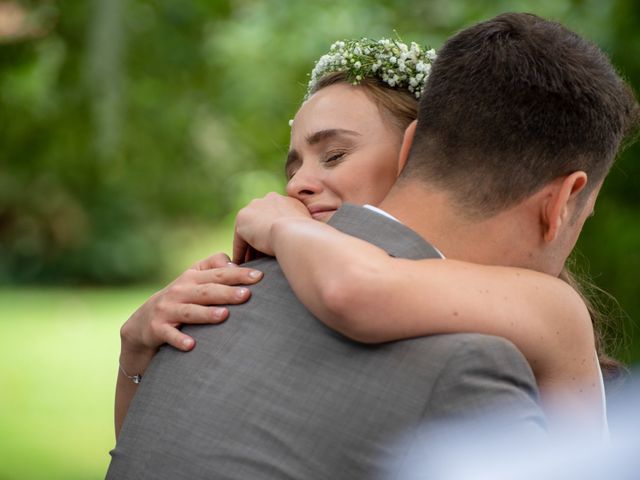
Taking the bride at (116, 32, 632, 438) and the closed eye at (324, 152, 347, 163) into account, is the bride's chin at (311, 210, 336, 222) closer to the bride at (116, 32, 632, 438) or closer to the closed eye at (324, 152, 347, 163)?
the bride at (116, 32, 632, 438)

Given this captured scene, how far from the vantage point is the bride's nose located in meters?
3.10

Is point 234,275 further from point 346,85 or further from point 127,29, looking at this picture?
point 127,29

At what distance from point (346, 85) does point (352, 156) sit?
29 centimetres

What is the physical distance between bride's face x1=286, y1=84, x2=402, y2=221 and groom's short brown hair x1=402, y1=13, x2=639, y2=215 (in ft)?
2.07

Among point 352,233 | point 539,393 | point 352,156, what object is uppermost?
point 352,156

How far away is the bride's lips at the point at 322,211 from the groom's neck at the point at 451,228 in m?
0.68

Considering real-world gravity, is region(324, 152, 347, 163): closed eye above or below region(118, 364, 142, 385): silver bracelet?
above

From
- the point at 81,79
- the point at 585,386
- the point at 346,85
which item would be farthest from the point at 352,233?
the point at 81,79

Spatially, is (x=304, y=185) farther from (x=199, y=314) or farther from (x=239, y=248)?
(x=199, y=314)

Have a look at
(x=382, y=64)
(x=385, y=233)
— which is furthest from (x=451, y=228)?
(x=382, y=64)

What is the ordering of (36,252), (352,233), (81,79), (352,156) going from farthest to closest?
(36,252) → (81,79) → (352,156) → (352,233)

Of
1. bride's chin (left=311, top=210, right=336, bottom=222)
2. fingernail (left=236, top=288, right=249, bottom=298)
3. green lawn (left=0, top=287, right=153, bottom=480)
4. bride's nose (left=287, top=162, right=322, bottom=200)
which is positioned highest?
green lawn (left=0, top=287, right=153, bottom=480)

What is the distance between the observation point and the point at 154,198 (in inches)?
696

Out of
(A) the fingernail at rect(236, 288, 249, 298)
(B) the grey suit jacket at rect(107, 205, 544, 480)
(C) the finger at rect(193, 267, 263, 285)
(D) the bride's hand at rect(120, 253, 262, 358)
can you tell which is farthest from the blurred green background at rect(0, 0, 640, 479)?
(B) the grey suit jacket at rect(107, 205, 544, 480)
